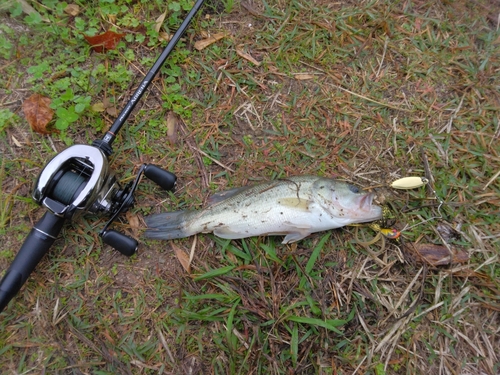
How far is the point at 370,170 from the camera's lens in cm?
333

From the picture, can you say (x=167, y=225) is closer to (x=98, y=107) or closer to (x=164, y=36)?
(x=98, y=107)

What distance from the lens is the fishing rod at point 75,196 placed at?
101 inches

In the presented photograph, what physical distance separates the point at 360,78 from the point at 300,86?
0.66 metres

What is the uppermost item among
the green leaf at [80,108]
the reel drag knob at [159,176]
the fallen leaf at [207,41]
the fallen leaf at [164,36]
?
the fallen leaf at [164,36]

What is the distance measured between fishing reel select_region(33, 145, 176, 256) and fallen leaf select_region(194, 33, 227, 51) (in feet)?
5.14

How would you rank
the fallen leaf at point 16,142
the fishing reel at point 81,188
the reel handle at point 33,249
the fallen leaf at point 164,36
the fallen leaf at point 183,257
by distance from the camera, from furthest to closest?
the fallen leaf at point 164,36 → the fallen leaf at point 16,142 → the fallen leaf at point 183,257 → the reel handle at point 33,249 → the fishing reel at point 81,188

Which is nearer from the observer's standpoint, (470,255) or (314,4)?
(470,255)

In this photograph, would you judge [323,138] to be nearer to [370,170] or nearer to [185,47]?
[370,170]

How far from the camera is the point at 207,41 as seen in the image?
3.55 m

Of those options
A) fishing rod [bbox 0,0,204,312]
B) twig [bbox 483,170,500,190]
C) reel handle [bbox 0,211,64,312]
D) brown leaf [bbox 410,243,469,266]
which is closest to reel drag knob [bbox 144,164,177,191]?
fishing rod [bbox 0,0,204,312]

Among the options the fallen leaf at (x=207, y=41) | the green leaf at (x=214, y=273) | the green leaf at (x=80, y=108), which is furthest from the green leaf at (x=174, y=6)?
the green leaf at (x=214, y=273)

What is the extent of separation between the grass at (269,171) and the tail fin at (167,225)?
0.13 metres

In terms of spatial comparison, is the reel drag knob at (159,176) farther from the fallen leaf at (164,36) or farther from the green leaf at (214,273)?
the fallen leaf at (164,36)

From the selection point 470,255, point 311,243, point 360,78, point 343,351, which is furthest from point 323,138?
point 343,351
